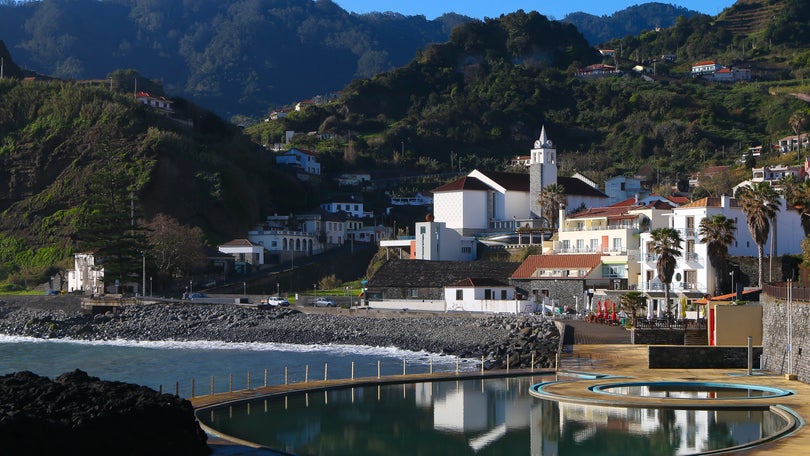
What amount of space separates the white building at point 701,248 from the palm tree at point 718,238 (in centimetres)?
99

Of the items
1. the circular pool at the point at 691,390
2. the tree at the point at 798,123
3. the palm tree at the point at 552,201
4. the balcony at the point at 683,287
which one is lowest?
the circular pool at the point at 691,390

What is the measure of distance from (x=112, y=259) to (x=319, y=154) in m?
45.8

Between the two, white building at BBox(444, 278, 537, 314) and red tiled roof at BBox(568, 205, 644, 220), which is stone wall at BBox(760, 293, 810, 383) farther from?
red tiled roof at BBox(568, 205, 644, 220)

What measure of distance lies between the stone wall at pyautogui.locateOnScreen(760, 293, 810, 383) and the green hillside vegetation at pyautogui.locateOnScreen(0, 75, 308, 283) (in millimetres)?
52939

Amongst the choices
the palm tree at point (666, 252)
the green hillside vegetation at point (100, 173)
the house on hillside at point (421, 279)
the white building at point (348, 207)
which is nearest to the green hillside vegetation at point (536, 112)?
the white building at point (348, 207)

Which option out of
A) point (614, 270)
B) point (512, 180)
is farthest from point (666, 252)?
point (512, 180)

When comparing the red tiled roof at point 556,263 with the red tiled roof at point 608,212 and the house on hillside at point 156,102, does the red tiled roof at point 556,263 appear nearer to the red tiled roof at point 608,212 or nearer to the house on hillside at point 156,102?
the red tiled roof at point 608,212

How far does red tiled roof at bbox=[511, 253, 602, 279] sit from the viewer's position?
185ft

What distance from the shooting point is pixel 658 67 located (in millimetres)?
162750

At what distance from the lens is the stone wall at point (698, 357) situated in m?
31.3

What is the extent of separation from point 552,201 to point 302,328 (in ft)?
80.9

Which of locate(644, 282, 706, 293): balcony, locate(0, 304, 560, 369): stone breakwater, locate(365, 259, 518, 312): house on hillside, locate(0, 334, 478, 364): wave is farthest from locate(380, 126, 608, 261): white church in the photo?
locate(644, 282, 706, 293): balcony

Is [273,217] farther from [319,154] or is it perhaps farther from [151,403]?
[151,403]

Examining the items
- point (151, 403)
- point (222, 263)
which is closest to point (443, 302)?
point (222, 263)
